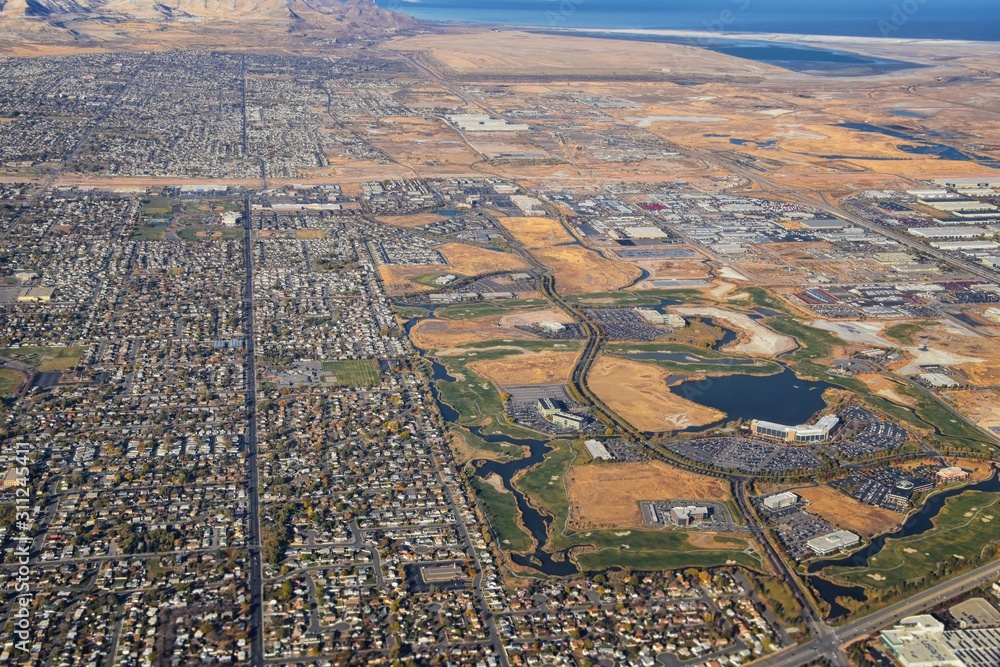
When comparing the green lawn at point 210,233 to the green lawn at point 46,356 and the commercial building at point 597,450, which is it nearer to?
the green lawn at point 46,356

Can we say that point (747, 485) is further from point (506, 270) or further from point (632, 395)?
point (506, 270)

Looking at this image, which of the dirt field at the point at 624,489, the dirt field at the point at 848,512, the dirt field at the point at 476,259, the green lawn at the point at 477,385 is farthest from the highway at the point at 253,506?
the dirt field at the point at 848,512

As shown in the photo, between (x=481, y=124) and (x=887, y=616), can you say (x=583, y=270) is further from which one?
(x=481, y=124)

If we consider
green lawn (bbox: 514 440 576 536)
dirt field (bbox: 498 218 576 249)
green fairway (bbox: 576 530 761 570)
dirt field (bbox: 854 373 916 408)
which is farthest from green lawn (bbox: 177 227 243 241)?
green fairway (bbox: 576 530 761 570)

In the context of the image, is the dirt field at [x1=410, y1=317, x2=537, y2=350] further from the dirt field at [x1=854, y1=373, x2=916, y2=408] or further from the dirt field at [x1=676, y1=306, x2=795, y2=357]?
the dirt field at [x1=854, y1=373, x2=916, y2=408]

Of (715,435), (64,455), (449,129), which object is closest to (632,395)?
(715,435)
